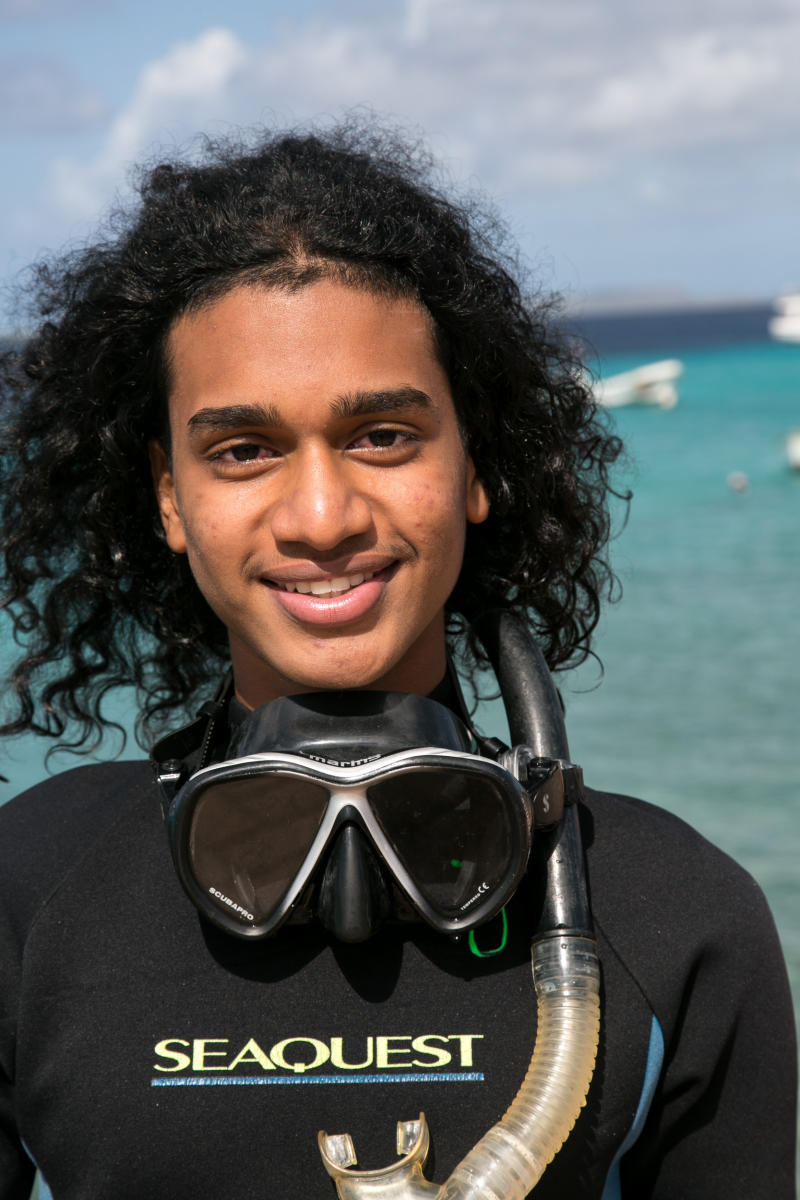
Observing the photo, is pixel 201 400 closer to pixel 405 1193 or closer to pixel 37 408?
pixel 37 408

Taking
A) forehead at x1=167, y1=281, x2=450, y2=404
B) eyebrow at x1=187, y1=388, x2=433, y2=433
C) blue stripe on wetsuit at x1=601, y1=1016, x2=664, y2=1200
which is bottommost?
blue stripe on wetsuit at x1=601, y1=1016, x2=664, y2=1200

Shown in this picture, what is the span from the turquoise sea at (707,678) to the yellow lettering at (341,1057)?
1.09m

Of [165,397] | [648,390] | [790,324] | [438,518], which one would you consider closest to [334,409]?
[438,518]

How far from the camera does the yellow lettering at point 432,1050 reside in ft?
5.05

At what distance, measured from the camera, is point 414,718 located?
1.61 metres

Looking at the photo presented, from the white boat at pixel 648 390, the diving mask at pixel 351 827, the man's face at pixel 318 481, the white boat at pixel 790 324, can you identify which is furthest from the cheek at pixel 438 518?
the white boat at pixel 790 324

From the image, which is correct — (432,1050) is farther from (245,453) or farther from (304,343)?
(304,343)

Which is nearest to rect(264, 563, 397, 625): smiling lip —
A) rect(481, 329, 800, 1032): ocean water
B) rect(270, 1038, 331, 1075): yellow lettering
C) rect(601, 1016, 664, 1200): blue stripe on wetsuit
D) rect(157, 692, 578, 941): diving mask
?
rect(157, 692, 578, 941): diving mask

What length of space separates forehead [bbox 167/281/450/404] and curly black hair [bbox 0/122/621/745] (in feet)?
0.10

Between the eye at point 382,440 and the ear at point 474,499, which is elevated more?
the eye at point 382,440

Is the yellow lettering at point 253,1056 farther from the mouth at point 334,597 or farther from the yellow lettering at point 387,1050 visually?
the mouth at point 334,597

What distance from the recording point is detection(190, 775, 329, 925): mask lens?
153 cm

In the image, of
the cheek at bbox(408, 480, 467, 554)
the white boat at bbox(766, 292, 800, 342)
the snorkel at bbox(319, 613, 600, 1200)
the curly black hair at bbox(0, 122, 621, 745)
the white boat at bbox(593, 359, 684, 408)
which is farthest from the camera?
the white boat at bbox(766, 292, 800, 342)

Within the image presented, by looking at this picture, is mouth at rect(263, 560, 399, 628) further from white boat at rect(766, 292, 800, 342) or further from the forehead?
white boat at rect(766, 292, 800, 342)
